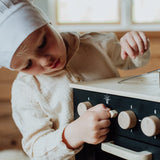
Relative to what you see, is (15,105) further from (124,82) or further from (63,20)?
(63,20)

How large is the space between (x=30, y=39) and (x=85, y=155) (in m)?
0.35

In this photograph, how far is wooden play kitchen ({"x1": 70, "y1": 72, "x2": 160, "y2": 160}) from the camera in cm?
58

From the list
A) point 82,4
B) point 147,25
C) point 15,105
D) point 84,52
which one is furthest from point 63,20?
point 15,105

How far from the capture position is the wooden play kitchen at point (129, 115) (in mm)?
580

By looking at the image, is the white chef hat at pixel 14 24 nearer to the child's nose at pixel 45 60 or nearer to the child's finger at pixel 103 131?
the child's nose at pixel 45 60

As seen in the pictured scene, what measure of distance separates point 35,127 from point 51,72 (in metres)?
0.17

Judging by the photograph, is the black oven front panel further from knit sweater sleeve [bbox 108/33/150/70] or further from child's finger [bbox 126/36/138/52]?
knit sweater sleeve [bbox 108/33/150/70]

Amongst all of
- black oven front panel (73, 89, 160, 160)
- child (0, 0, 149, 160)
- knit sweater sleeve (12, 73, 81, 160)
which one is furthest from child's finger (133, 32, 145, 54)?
knit sweater sleeve (12, 73, 81, 160)

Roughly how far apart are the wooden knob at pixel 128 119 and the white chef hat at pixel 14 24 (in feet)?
1.08

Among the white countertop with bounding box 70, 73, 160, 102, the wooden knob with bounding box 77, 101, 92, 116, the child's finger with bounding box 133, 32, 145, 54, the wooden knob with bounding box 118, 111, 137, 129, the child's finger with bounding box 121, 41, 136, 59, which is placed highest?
the child's finger with bounding box 133, 32, 145, 54

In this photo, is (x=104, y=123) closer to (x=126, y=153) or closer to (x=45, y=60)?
(x=126, y=153)

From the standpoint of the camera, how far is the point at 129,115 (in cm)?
61

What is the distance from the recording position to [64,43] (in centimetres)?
92

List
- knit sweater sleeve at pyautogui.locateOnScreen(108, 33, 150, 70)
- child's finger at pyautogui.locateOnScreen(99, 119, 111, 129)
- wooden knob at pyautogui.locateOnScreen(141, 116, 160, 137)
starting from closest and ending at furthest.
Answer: wooden knob at pyautogui.locateOnScreen(141, 116, 160, 137), child's finger at pyautogui.locateOnScreen(99, 119, 111, 129), knit sweater sleeve at pyautogui.locateOnScreen(108, 33, 150, 70)
